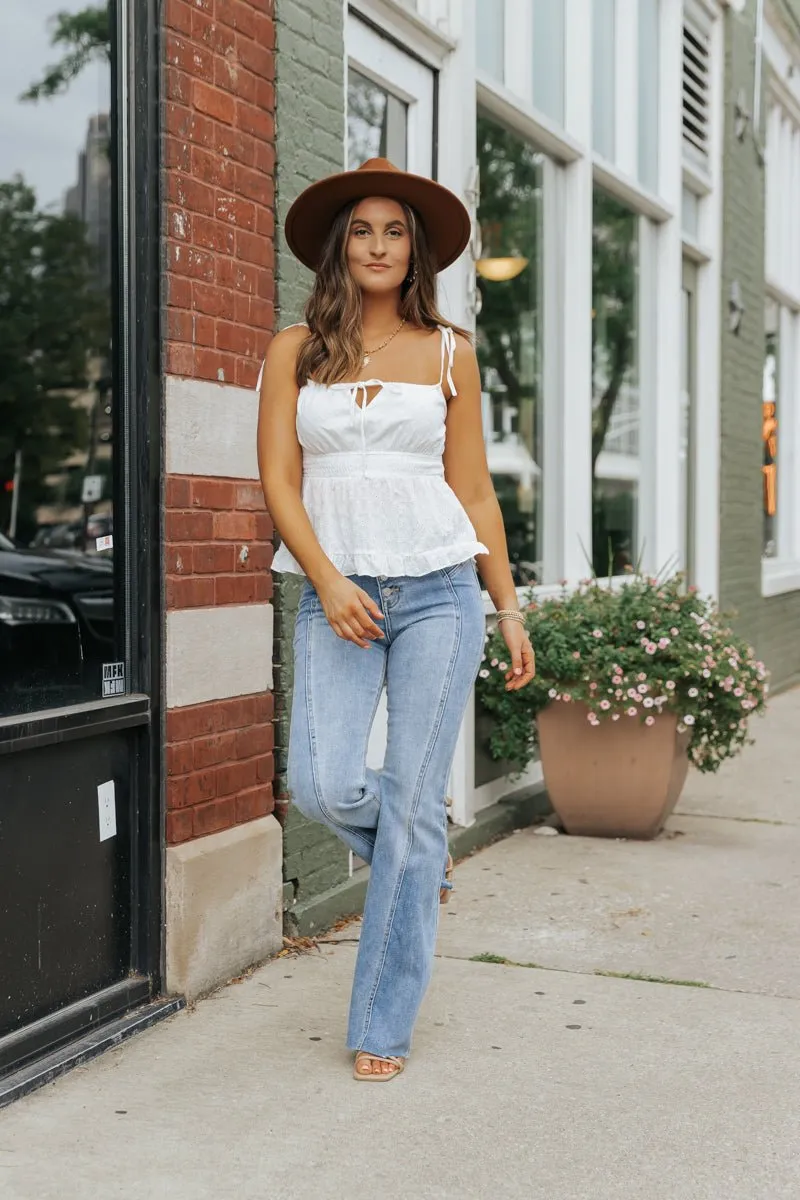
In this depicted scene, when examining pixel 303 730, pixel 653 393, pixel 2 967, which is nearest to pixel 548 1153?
pixel 303 730

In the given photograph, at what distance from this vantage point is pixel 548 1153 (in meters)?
2.99

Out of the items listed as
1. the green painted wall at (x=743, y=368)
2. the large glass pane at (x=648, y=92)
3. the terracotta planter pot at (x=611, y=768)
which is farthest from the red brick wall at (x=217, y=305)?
the green painted wall at (x=743, y=368)

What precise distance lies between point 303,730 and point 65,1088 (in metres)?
0.97

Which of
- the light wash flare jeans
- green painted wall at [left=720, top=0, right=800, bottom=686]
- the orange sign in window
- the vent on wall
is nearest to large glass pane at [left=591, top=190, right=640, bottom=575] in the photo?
the vent on wall

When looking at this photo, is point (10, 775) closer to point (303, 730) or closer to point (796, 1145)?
point (303, 730)

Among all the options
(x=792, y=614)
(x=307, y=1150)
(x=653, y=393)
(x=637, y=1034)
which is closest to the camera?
(x=307, y=1150)

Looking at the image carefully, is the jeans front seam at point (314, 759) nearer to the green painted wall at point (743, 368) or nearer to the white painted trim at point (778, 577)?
the green painted wall at point (743, 368)

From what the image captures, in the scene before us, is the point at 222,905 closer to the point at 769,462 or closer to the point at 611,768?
the point at 611,768

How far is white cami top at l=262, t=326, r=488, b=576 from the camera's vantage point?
3.28m

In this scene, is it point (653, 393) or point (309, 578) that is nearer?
point (309, 578)

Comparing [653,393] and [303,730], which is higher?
[653,393]

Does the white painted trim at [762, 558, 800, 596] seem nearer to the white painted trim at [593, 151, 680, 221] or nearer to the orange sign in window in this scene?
the orange sign in window

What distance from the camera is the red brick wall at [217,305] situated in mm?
3896

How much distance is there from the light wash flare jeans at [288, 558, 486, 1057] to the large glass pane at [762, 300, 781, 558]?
9.07 meters
